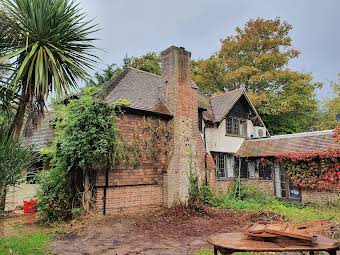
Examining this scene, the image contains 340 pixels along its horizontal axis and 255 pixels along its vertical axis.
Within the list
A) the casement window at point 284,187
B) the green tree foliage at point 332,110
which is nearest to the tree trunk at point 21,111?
the casement window at point 284,187

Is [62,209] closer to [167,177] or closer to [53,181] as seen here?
[53,181]

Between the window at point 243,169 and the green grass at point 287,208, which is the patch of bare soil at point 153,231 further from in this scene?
the window at point 243,169

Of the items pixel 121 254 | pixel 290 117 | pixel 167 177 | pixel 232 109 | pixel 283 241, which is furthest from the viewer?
pixel 290 117

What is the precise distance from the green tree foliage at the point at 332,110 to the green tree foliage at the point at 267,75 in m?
1.10

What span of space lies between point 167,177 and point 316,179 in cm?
761

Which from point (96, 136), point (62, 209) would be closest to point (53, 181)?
point (62, 209)

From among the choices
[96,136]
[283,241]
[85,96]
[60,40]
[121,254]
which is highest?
[60,40]

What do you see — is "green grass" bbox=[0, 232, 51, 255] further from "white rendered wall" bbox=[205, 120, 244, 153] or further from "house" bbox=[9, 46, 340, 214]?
"white rendered wall" bbox=[205, 120, 244, 153]

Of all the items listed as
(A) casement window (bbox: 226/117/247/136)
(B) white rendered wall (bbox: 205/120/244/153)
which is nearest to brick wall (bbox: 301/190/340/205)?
(B) white rendered wall (bbox: 205/120/244/153)

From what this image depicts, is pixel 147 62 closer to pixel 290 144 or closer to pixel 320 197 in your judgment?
pixel 290 144

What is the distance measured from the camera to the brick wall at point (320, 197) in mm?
13555

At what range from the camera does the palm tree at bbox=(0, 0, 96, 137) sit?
7777 millimetres

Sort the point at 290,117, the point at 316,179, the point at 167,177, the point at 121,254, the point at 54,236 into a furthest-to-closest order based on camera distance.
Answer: the point at 290,117 → the point at 316,179 → the point at 167,177 → the point at 54,236 → the point at 121,254

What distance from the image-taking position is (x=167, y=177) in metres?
12.4
